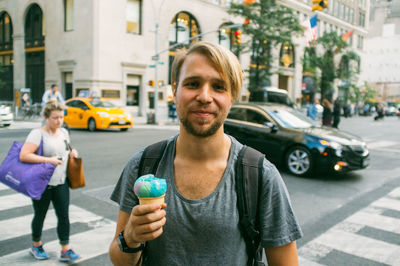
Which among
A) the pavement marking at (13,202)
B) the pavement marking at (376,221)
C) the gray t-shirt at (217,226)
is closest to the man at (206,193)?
the gray t-shirt at (217,226)

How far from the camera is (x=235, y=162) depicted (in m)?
1.73

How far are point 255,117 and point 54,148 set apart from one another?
6.35 metres

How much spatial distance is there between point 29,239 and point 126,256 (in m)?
3.59

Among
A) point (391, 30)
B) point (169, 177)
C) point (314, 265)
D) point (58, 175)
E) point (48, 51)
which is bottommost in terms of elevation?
point (314, 265)

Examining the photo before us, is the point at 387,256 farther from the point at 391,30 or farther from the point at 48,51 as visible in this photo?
the point at 391,30

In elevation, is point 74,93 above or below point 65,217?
above

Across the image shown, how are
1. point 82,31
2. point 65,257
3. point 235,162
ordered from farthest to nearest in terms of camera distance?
1. point 82,31
2. point 65,257
3. point 235,162

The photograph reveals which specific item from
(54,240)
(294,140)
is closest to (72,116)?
(294,140)

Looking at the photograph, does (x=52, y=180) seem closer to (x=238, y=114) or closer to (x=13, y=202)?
(x=13, y=202)

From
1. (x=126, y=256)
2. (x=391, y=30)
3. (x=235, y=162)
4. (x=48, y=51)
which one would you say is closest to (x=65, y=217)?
(x=126, y=256)

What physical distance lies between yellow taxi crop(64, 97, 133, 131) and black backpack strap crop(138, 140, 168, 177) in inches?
619

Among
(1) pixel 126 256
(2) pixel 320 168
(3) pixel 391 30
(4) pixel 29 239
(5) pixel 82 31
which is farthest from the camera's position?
(3) pixel 391 30

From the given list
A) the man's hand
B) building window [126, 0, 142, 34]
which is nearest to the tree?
building window [126, 0, 142, 34]

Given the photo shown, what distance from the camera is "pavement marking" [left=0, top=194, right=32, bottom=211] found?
230 inches
